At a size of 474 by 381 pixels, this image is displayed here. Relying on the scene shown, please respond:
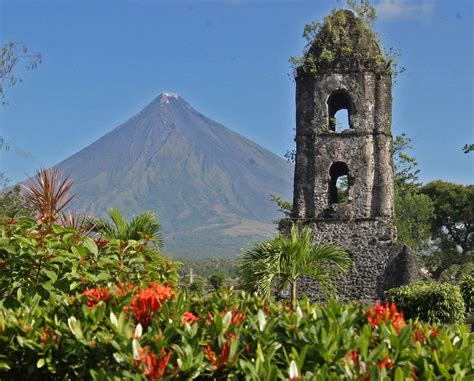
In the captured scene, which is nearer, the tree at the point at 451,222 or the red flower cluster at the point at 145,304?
the red flower cluster at the point at 145,304

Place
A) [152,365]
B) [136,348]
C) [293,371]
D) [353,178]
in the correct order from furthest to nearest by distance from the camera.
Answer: [353,178] → [136,348] → [152,365] → [293,371]

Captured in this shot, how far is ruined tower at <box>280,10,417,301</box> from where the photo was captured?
17.5m

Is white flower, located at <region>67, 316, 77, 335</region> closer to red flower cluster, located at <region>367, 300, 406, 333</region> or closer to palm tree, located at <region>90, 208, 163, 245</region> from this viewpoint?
red flower cluster, located at <region>367, 300, 406, 333</region>

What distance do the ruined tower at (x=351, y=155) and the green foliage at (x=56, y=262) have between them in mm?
11035

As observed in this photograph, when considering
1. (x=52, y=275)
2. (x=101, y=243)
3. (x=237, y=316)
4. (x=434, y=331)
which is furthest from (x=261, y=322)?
(x=101, y=243)

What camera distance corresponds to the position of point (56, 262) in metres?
6.27

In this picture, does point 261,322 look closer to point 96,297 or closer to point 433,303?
point 96,297

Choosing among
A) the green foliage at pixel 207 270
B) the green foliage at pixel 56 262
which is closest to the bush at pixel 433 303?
the green foliage at pixel 56 262

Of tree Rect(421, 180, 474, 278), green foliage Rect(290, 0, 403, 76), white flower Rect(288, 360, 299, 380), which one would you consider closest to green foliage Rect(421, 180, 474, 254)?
tree Rect(421, 180, 474, 278)

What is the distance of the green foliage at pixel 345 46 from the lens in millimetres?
18156

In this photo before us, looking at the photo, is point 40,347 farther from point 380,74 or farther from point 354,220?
point 380,74

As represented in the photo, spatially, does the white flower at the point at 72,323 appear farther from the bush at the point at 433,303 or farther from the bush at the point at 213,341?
the bush at the point at 433,303

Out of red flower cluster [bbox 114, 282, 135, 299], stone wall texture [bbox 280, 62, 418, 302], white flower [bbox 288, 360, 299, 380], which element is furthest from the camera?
stone wall texture [bbox 280, 62, 418, 302]

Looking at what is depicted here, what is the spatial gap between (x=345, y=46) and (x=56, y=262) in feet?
43.2
